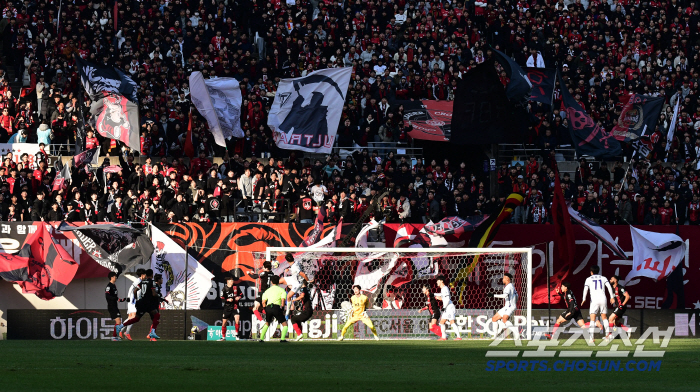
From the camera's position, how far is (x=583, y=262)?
25.8 meters

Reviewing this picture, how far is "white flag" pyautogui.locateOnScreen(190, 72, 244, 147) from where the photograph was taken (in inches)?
1084

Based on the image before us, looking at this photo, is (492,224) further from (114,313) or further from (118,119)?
(118,119)

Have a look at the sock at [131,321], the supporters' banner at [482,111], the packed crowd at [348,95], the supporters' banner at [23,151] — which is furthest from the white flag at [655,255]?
the supporters' banner at [23,151]

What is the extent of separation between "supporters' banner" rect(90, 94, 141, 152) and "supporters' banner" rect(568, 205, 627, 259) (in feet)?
37.8

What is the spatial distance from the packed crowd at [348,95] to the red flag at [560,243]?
3.98 feet

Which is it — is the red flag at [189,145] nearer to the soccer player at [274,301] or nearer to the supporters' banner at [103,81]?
the supporters' banner at [103,81]

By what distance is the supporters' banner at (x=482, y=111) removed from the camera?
26.1 meters

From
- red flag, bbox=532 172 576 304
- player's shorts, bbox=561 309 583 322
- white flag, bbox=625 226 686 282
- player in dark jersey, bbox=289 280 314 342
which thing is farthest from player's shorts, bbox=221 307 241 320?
white flag, bbox=625 226 686 282

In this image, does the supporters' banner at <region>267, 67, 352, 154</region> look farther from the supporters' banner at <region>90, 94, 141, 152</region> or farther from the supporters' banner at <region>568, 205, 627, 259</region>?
the supporters' banner at <region>568, 205, 627, 259</region>

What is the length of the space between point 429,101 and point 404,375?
815 inches

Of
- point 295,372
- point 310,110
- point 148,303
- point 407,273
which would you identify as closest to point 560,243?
point 407,273

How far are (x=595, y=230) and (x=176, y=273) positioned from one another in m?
10.6

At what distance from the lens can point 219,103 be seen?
2795 cm

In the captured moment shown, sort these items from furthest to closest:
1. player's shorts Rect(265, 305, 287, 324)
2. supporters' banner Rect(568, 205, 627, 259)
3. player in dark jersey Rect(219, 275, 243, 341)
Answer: supporters' banner Rect(568, 205, 627, 259), player in dark jersey Rect(219, 275, 243, 341), player's shorts Rect(265, 305, 287, 324)
